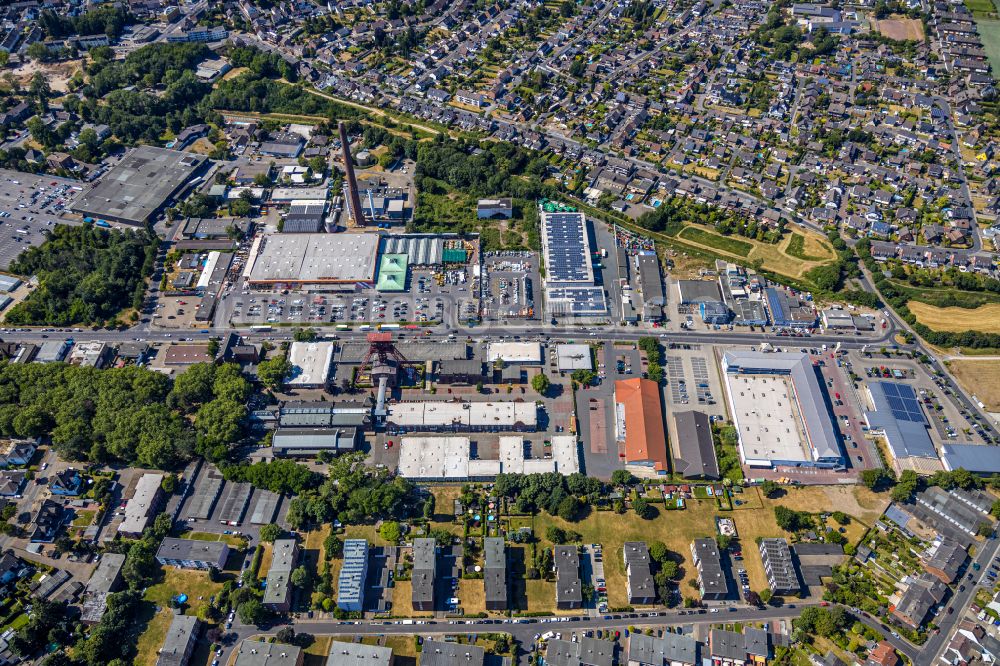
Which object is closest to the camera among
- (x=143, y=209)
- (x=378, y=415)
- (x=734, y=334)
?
(x=378, y=415)

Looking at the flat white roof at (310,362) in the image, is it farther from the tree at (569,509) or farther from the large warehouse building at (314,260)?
the tree at (569,509)

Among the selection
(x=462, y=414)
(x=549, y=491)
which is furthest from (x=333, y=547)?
(x=549, y=491)

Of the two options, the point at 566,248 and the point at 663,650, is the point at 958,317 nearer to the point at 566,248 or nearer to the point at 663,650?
the point at 566,248

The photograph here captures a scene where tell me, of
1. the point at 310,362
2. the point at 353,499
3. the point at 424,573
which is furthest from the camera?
the point at 310,362

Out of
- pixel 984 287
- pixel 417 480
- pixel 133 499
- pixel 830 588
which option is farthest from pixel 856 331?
pixel 133 499

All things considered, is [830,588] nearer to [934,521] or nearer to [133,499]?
[934,521]

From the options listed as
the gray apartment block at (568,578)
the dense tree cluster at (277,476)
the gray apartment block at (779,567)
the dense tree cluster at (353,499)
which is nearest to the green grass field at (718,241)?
the gray apartment block at (779,567)
